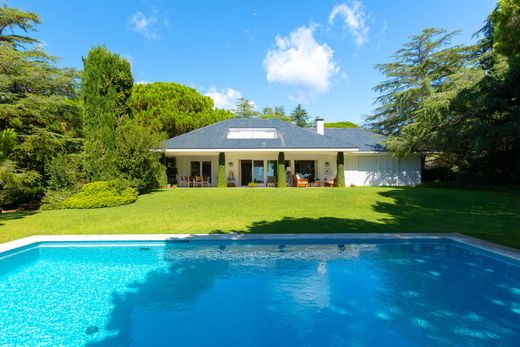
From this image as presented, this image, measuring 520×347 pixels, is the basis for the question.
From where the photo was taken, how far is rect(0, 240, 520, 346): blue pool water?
4.38 meters

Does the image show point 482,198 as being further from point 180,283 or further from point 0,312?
point 0,312

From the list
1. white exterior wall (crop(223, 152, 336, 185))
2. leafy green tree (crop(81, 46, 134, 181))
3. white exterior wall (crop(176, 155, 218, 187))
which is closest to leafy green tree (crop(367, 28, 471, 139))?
white exterior wall (crop(223, 152, 336, 185))

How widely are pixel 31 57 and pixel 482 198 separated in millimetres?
30780

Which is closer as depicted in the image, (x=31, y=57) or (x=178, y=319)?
(x=178, y=319)

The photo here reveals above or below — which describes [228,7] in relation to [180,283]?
above

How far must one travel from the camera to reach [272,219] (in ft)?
39.3

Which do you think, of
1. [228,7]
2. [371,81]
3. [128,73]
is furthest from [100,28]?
[371,81]

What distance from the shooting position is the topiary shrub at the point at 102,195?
1482 centimetres

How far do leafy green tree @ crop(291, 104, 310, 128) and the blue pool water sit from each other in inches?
2248

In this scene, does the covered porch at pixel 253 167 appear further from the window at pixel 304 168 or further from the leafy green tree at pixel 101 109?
the leafy green tree at pixel 101 109

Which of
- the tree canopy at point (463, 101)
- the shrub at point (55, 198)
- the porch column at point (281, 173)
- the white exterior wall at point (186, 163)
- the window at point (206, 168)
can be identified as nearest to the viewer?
the shrub at point (55, 198)

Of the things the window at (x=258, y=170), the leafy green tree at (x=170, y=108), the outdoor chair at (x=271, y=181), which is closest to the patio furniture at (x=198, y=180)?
the window at (x=258, y=170)

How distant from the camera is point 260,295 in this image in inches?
226

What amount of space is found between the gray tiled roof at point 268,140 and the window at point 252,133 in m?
0.48
